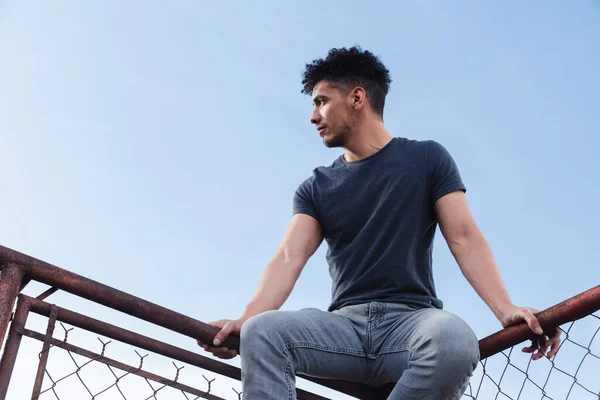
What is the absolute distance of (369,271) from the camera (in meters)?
2.75

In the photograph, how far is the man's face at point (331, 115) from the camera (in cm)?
333

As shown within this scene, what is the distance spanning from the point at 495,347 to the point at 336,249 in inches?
31.1

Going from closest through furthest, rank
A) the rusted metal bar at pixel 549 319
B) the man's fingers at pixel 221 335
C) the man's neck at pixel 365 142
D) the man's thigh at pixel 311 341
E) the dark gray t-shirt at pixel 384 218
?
the rusted metal bar at pixel 549 319
the man's thigh at pixel 311 341
the man's fingers at pixel 221 335
the dark gray t-shirt at pixel 384 218
the man's neck at pixel 365 142

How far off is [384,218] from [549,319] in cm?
80

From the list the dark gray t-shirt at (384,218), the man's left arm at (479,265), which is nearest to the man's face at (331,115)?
the dark gray t-shirt at (384,218)

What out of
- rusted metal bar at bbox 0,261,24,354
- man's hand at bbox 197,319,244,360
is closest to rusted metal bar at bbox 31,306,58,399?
rusted metal bar at bbox 0,261,24,354

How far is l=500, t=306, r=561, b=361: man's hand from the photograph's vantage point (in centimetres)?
231


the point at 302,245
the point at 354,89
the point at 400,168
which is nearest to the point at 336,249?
the point at 302,245

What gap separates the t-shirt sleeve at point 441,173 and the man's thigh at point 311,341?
682mm

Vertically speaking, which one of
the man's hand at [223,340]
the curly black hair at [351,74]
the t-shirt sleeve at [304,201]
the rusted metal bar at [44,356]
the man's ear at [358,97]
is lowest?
the rusted metal bar at [44,356]

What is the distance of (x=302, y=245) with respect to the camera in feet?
10.2

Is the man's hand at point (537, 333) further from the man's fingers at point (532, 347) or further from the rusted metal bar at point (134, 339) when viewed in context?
the rusted metal bar at point (134, 339)

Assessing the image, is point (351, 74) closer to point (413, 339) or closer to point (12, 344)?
point (413, 339)

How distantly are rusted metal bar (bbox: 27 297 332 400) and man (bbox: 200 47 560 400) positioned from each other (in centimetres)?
6
